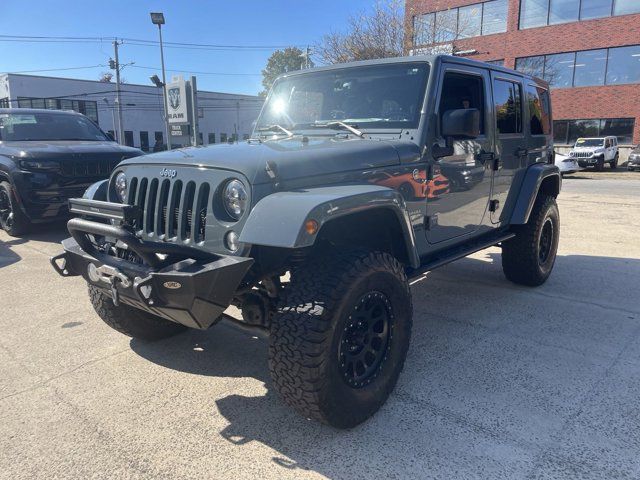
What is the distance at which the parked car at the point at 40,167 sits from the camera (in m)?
6.88

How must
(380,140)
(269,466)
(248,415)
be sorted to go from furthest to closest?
(380,140)
(248,415)
(269,466)

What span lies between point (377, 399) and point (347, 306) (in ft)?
2.15

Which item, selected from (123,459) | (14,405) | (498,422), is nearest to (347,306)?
(498,422)

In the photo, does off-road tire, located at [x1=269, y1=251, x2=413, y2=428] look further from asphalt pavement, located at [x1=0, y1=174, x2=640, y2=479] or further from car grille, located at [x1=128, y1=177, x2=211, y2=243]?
car grille, located at [x1=128, y1=177, x2=211, y2=243]

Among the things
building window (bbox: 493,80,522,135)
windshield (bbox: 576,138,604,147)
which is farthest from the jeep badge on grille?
windshield (bbox: 576,138,604,147)

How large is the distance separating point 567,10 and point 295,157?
1174 inches

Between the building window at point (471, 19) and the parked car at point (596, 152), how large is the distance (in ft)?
27.1

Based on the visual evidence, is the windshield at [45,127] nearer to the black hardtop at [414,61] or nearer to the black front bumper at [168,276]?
the black hardtop at [414,61]

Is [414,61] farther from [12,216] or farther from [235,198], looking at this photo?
[12,216]

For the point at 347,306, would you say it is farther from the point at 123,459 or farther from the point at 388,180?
the point at 123,459

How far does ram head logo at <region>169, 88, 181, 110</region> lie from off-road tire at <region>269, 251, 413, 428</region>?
9.58m

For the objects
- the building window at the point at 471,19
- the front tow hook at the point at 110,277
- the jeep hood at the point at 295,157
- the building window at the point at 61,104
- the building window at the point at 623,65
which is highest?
the building window at the point at 471,19

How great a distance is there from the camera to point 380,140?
3215 millimetres

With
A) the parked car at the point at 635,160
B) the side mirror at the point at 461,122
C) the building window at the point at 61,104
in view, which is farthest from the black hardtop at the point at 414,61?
the building window at the point at 61,104
